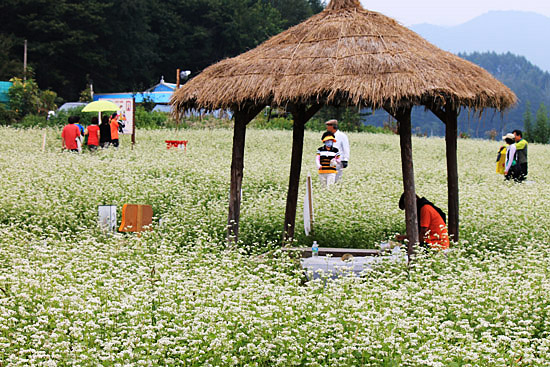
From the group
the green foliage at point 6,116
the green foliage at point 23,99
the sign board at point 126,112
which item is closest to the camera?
the sign board at point 126,112

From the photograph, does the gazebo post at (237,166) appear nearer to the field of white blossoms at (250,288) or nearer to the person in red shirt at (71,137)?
the field of white blossoms at (250,288)

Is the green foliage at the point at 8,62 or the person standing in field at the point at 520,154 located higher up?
the green foliage at the point at 8,62

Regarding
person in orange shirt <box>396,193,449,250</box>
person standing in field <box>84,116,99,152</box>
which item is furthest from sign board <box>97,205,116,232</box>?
person standing in field <box>84,116,99,152</box>

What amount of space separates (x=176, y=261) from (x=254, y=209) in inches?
175

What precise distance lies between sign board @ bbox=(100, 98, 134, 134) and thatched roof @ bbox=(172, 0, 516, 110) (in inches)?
508

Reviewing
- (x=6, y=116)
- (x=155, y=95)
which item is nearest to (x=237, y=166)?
(x=6, y=116)

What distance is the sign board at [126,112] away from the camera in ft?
70.6

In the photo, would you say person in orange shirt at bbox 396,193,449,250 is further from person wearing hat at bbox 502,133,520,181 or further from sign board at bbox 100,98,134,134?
sign board at bbox 100,98,134,134

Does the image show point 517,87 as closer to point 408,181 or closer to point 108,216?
point 108,216

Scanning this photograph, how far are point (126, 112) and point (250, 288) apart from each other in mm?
16704

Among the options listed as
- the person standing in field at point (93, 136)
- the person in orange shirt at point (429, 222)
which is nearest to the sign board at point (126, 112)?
the person standing in field at point (93, 136)

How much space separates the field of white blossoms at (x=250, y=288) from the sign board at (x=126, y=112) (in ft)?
24.2

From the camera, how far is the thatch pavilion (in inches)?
309

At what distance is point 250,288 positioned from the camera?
5930 millimetres
